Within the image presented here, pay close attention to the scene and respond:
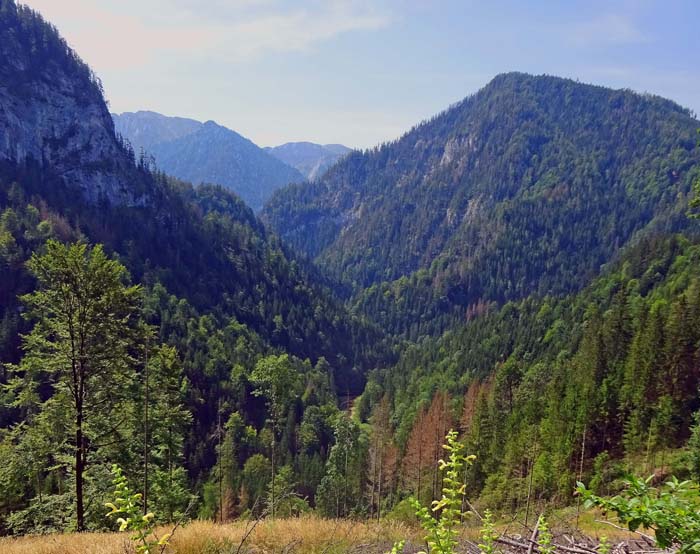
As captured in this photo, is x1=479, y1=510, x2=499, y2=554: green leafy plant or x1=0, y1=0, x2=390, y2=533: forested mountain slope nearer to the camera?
x1=479, y1=510, x2=499, y2=554: green leafy plant

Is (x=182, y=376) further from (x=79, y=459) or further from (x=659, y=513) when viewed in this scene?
(x=659, y=513)

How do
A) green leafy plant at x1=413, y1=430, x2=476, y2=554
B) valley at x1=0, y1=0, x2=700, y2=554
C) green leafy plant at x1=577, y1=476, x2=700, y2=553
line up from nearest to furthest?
green leafy plant at x1=577, y1=476, x2=700, y2=553
green leafy plant at x1=413, y1=430, x2=476, y2=554
valley at x1=0, y1=0, x2=700, y2=554

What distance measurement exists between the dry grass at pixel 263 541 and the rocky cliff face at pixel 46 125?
20094cm

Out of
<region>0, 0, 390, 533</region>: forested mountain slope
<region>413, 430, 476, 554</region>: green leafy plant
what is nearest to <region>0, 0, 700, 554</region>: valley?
<region>413, 430, 476, 554</region>: green leafy plant

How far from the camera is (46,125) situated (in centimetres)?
18725

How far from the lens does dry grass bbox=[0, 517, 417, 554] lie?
7.95m

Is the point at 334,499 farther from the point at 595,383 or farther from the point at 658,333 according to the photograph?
the point at 658,333

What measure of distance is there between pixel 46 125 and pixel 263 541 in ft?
732

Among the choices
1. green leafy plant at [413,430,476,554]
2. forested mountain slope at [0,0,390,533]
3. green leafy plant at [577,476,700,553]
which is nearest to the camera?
green leafy plant at [577,476,700,553]

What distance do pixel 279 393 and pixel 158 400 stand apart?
244 ft

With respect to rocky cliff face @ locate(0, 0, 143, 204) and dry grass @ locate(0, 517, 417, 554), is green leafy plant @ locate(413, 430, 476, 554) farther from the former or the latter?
rocky cliff face @ locate(0, 0, 143, 204)

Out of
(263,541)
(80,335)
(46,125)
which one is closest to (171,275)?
(46,125)

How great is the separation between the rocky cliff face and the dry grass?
659 feet

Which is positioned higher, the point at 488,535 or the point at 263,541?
the point at 488,535
